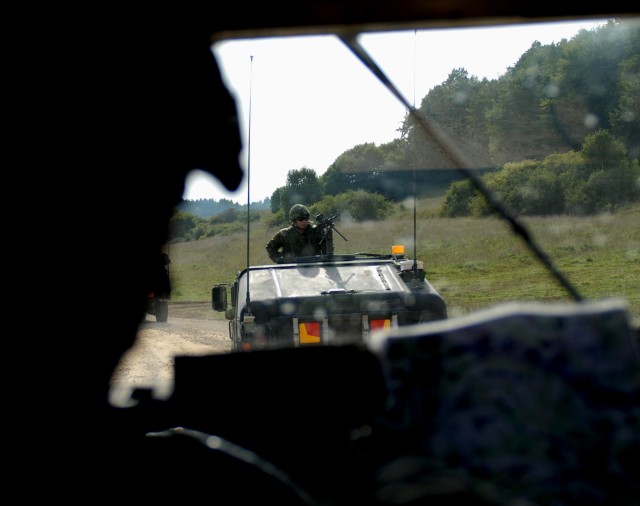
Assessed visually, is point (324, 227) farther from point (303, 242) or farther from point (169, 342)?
point (169, 342)

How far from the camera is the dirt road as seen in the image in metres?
15.0

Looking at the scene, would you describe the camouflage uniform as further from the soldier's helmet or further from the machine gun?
the soldier's helmet

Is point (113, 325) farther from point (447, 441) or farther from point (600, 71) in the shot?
point (600, 71)

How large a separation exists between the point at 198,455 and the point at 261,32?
48.6 inches

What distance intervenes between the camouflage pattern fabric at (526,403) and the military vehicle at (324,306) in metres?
6.89

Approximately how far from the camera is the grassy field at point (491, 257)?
24469mm

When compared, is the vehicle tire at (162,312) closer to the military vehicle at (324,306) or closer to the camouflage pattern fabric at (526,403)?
the military vehicle at (324,306)

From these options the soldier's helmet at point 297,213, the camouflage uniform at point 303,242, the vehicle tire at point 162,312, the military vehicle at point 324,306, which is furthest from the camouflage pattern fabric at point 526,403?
the vehicle tire at point 162,312

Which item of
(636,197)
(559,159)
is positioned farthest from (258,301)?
(559,159)

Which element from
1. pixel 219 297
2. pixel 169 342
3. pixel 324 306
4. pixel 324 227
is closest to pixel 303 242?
pixel 324 227

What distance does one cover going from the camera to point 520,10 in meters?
2.78

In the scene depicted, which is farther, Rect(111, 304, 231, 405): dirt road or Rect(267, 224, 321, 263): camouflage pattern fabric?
Rect(111, 304, 231, 405): dirt road

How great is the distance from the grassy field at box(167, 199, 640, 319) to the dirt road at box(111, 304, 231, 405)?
6.85 feet

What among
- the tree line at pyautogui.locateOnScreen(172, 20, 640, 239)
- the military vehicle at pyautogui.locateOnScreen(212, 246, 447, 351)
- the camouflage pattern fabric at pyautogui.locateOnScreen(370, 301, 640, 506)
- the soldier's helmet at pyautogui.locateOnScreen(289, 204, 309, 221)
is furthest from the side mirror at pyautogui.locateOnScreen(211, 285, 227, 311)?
the tree line at pyautogui.locateOnScreen(172, 20, 640, 239)
